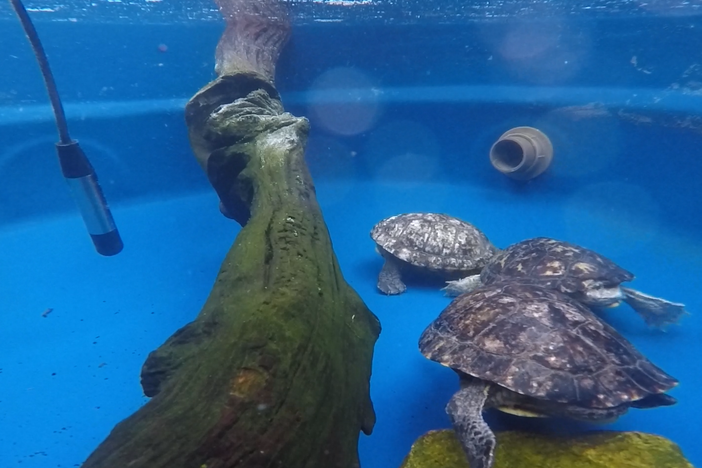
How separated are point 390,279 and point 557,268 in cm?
157

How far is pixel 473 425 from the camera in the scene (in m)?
2.14

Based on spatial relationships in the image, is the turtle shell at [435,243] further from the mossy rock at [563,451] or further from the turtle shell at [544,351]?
the mossy rock at [563,451]

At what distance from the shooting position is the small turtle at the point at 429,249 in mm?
4215

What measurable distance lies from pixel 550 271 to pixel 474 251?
0.88 metres

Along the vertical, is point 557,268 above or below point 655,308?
above

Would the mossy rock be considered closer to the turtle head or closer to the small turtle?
the turtle head

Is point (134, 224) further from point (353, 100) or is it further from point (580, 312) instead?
point (580, 312)

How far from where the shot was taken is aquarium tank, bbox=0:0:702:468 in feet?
6.10

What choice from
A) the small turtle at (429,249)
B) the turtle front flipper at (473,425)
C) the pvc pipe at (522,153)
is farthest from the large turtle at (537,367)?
the pvc pipe at (522,153)

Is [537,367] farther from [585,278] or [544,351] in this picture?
[585,278]

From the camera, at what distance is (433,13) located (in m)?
7.11

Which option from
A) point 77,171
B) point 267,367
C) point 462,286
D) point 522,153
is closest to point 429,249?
point 462,286

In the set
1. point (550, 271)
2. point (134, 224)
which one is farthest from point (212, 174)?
point (550, 271)

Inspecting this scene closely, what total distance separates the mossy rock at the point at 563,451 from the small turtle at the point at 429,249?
1.86 meters
